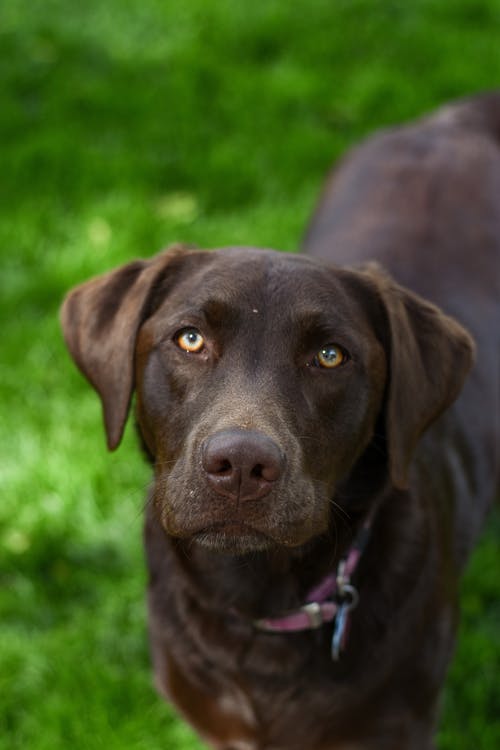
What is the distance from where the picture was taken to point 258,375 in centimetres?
257

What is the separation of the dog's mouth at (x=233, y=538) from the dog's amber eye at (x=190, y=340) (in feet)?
1.50

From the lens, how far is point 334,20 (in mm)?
7469

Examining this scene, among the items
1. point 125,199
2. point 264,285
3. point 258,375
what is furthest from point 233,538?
point 125,199

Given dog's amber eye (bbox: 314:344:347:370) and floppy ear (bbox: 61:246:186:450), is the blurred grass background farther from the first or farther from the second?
dog's amber eye (bbox: 314:344:347:370)

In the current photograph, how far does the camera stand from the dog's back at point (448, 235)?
3750 mm

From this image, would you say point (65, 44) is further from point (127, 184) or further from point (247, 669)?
point (247, 669)

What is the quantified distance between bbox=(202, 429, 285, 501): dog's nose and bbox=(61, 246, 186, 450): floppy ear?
21.9 inches

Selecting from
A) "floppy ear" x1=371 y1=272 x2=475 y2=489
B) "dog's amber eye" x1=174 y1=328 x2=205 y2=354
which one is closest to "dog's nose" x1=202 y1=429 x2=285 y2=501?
"dog's amber eye" x1=174 y1=328 x2=205 y2=354

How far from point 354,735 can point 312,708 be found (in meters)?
0.16

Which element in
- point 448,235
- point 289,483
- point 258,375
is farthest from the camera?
point 448,235

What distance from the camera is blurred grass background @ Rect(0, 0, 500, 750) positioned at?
378 centimetres

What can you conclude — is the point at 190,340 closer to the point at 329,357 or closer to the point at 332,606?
the point at 329,357

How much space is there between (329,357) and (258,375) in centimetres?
22

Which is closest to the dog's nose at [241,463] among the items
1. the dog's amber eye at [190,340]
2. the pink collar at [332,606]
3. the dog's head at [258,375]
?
the dog's head at [258,375]
